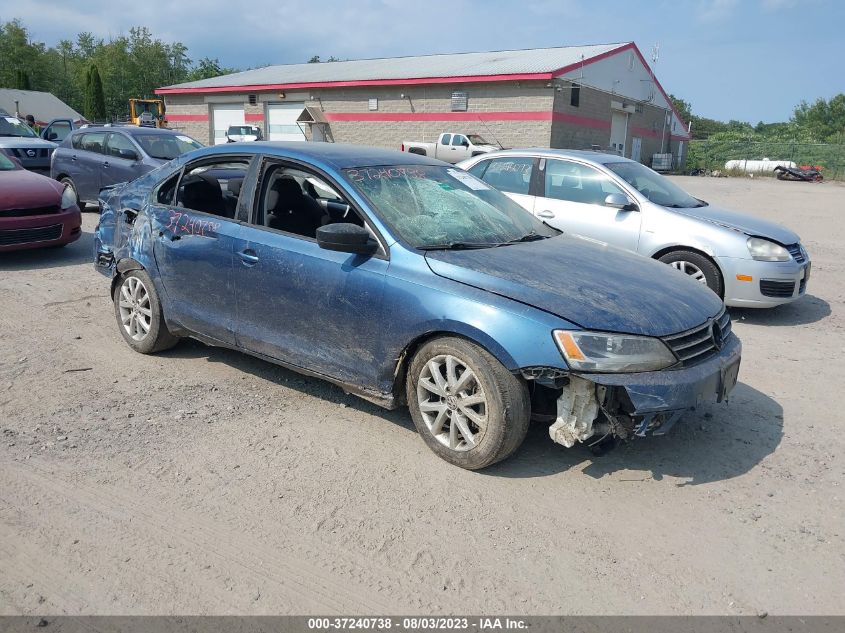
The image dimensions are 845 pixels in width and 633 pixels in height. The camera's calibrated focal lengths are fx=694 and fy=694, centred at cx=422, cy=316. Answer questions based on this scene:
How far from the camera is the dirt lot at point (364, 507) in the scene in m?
2.84

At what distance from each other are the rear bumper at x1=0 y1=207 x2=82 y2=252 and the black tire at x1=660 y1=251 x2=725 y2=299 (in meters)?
7.55

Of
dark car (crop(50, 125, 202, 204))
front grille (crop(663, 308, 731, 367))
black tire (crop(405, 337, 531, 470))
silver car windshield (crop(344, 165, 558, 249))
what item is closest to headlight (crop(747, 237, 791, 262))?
silver car windshield (crop(344, 165, 558, 249))

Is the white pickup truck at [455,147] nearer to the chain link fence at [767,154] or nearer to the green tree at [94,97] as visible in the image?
the chain link fence at [767,154]

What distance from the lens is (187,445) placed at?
13.3 feet

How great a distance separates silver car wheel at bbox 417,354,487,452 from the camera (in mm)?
3686

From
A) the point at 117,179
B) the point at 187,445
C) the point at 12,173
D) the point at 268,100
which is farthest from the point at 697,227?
the point at 268,100

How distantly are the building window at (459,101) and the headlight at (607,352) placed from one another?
102ft

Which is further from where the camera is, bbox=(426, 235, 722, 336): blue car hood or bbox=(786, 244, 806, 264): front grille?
bbox=(786, 244, 806, 264): front grille

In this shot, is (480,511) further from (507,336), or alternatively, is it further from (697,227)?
(697,227)

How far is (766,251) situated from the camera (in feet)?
23.0

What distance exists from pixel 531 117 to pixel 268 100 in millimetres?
16170

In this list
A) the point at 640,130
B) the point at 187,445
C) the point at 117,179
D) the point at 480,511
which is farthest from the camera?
the point at 640,130

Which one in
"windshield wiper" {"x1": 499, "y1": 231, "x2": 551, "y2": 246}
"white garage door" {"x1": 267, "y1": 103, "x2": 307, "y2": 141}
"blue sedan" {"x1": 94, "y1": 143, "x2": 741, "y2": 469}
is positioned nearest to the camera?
"blue sedan" {"x1": 94, "y1": 143, "x2": 741, "y2": 469}

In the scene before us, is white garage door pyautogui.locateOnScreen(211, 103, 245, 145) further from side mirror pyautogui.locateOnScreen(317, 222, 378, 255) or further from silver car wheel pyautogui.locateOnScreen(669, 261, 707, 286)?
side mirror pyautogui.locateOnScreen(317, 222, 378, 255)
